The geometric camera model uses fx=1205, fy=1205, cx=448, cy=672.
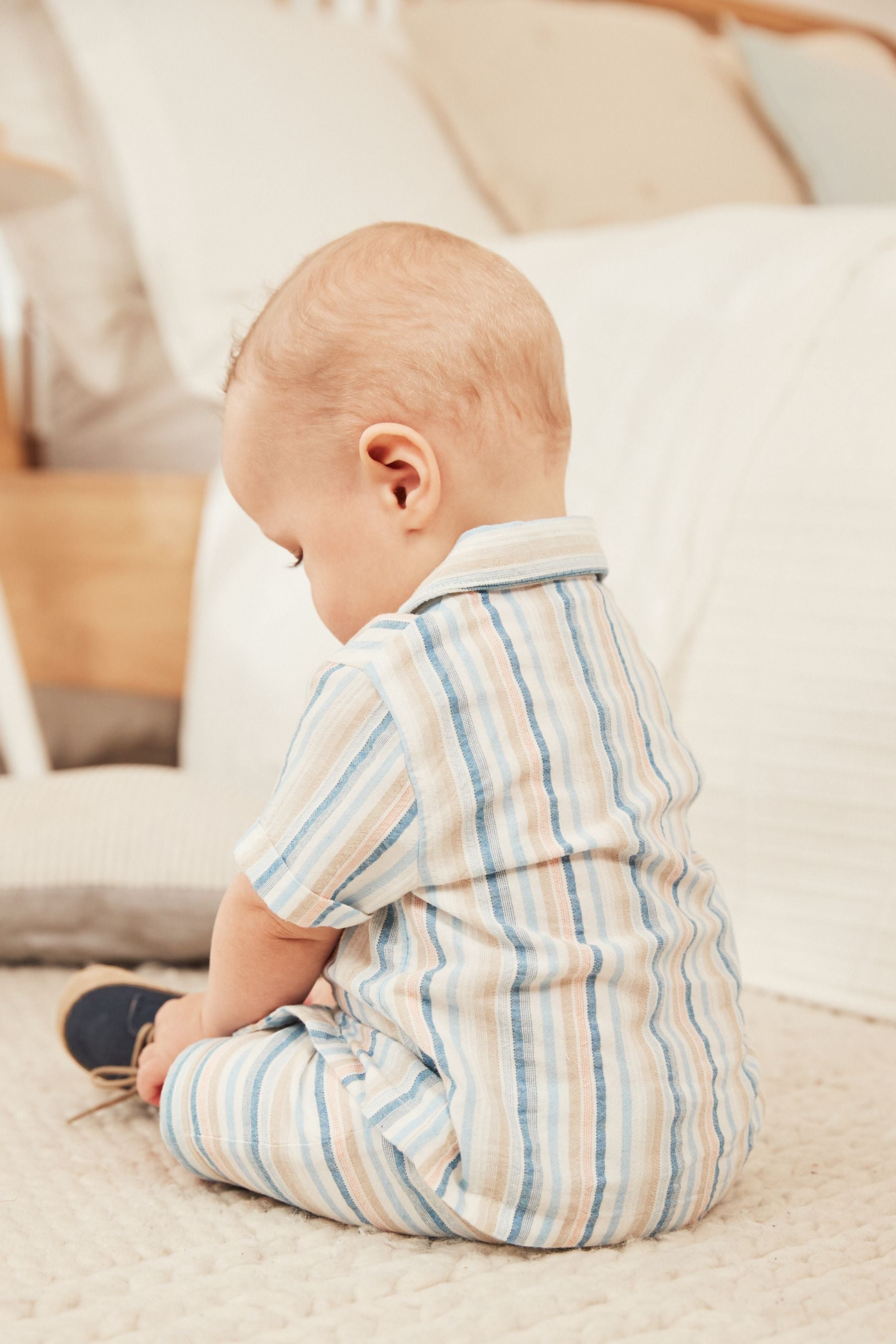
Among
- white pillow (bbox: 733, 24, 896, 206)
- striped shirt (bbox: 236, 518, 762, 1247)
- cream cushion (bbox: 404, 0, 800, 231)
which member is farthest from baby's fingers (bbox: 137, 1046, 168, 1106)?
white pillow (bbox: 733, 24, 896, 206)

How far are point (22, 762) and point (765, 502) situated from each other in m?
0.85

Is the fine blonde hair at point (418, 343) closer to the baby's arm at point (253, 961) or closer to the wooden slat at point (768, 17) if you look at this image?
the baby's arm at point (253, 961)

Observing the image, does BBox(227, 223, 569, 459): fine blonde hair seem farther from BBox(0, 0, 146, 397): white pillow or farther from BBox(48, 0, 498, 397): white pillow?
BBox(0, 0, 146, 397): white pillow

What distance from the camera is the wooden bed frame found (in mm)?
1443

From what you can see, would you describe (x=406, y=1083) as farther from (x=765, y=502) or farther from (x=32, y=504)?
(x=32, y=504)

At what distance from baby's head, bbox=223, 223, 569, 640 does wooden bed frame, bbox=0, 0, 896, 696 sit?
86 centimetres

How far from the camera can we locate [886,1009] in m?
0.86

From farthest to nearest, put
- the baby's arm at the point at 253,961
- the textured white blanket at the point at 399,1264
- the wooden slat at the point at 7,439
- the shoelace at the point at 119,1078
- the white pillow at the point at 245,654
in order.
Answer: the wooden slat at the point at 7,439 < the white pillow at the point at 245,654 < the shoelace at the point at 119,1078 < the baby's arm at the point at 253,961 < the textured white blanket at the point at 399,1264

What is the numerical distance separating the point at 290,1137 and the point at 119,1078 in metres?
0.21

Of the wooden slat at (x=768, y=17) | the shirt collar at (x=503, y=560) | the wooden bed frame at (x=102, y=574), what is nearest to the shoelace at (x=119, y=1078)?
the shirt collar at (x=503, y=560)

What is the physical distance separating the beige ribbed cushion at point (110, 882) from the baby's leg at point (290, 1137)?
0.32m

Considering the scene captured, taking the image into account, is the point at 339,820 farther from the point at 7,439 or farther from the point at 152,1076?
the point at 7,439

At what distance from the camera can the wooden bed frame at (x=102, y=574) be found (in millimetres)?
1443

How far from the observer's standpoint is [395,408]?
1.84 ft
